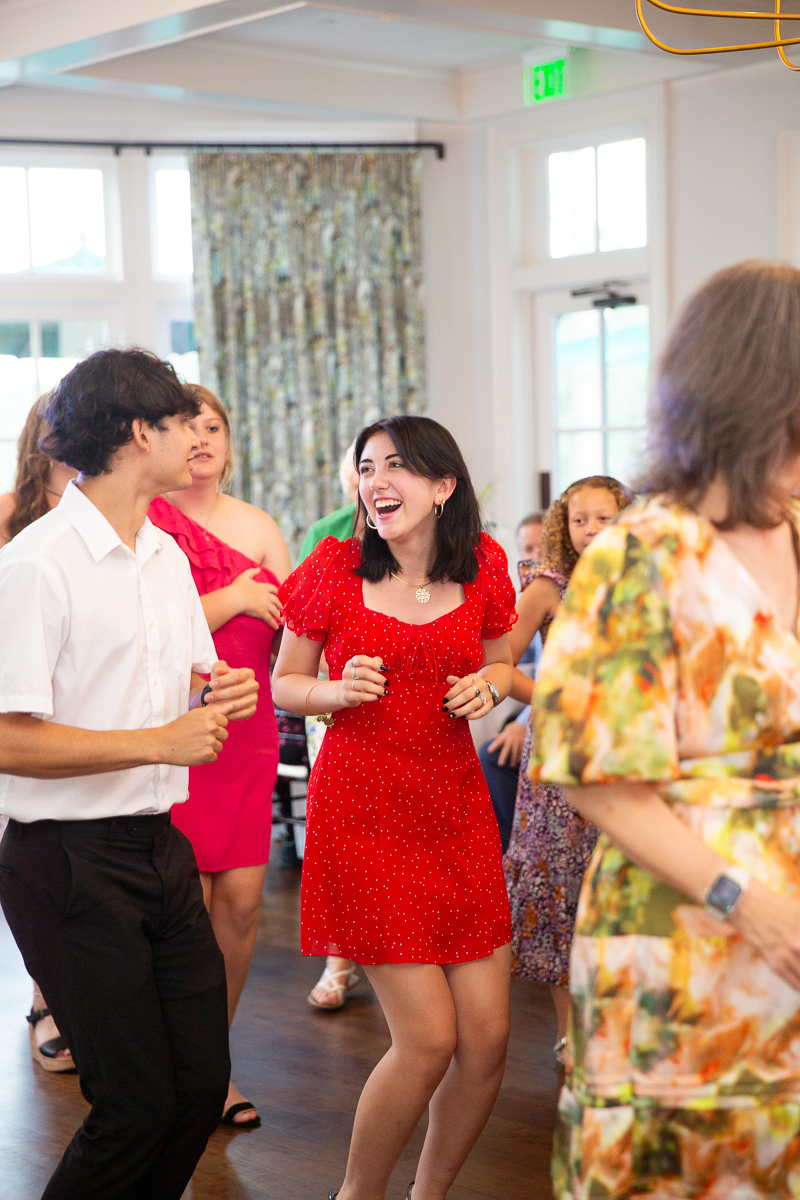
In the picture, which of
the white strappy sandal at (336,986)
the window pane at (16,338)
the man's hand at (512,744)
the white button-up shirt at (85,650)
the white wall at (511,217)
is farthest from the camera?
the window pane at (16,338)

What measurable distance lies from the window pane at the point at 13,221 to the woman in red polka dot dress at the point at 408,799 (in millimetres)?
4942

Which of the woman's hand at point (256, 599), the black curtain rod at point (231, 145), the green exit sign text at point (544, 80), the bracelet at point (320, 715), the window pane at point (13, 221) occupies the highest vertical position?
the green exit sign text at point (544, 80)

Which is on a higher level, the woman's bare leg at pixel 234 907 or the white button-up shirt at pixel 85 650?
the white button-up shirt at pixel 85 650

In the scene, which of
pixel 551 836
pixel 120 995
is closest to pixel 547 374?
pixel 551 836

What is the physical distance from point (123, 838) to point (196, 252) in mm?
5279

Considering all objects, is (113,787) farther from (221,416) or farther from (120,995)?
(221,416)

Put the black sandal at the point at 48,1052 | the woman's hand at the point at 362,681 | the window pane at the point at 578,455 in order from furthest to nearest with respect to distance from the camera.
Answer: the window pane at the point at 578,455, the black sandal at the point at 48,1052, the woman's hand at the point at 362,681

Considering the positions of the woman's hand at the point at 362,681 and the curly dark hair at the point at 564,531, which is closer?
the woman's hand at the point at 362,681

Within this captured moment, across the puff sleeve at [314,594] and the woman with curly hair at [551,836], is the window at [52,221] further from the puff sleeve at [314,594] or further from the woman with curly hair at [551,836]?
the puff sleeve at [314,594]

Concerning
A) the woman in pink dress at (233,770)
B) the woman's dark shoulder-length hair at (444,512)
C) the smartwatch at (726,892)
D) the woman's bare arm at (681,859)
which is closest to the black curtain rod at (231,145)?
the woman in pink dress at (233,770)

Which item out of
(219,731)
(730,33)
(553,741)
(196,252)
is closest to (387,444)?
(219,731)

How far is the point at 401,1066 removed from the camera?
7.18ft

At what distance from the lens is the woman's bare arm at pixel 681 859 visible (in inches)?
50.3

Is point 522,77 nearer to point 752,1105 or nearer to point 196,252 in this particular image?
point 196,252
